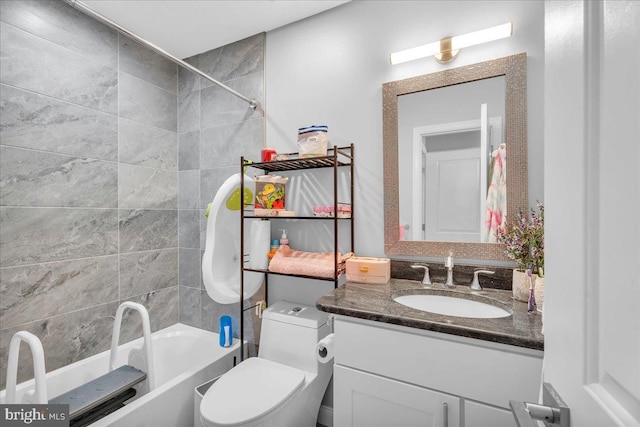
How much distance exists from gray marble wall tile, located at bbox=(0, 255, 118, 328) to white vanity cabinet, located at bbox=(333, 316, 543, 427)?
163cm

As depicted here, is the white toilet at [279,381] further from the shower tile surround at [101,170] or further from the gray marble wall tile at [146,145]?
the gray marble wall tile at [146,145]

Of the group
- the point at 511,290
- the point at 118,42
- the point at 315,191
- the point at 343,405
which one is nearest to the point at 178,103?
the point at 118,42

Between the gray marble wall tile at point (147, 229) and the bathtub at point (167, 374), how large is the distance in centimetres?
67

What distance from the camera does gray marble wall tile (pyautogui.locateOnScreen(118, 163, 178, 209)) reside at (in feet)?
6.40

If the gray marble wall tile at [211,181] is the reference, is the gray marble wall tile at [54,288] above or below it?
below

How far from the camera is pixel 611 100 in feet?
1.04

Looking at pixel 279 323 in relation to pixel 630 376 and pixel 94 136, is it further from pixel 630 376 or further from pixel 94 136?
pixel 94 136

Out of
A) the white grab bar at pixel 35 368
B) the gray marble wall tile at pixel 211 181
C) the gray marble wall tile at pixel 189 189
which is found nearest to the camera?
the white grab bar at pixel 35 368

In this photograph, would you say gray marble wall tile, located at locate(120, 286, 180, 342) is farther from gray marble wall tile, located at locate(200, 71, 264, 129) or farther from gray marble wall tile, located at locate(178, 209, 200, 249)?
gray marble wall tile, located at locate(200, 71, 264, 129)

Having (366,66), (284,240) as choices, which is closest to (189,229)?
(284,240)

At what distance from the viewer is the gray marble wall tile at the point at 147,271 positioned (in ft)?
6.44

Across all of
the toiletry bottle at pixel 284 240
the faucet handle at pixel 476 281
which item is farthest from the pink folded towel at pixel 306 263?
the faucet handle at pixel 476 281

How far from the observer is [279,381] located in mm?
1335

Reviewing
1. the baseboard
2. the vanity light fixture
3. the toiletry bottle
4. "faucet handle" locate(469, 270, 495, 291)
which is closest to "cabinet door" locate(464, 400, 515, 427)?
"faucet handle" locate(469, 270, 495, 291)
